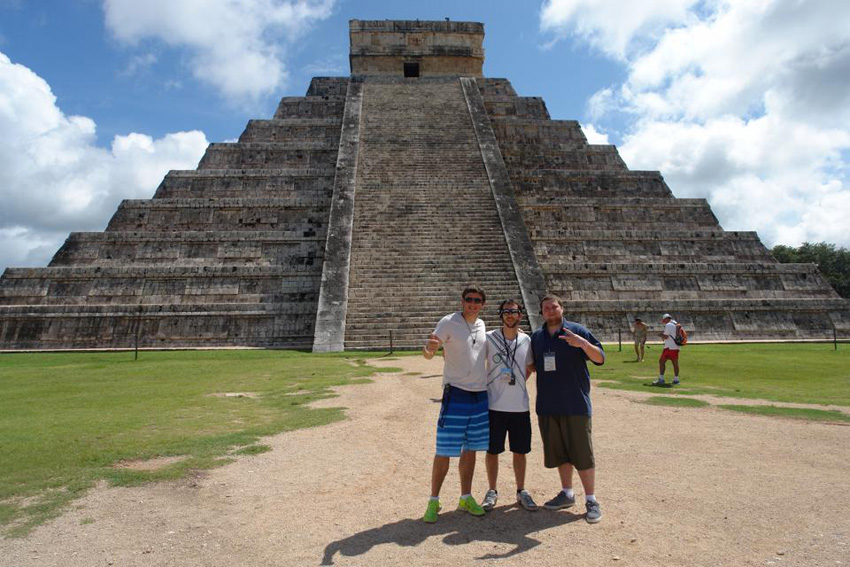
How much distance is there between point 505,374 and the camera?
4.33m

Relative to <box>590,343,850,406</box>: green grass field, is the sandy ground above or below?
below

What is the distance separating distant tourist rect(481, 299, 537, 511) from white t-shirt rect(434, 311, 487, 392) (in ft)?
0.36

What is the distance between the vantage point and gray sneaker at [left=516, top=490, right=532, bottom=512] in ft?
13.9

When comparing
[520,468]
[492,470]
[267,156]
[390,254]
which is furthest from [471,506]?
[267,156]

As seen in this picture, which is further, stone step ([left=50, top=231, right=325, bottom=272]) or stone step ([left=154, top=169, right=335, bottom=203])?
stone step ([left=154, top=169, right=335, bottom=203])

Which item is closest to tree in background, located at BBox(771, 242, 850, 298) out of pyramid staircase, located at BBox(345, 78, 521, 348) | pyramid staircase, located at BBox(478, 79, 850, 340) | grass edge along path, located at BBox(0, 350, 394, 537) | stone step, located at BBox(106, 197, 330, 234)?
pyramid staircase, located at BBox(478, 79, 850, 340)

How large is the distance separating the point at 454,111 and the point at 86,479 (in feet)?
83.7

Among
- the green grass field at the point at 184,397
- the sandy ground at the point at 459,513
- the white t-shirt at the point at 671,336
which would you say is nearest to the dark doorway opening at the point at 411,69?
the green grass field at the point at 184,397

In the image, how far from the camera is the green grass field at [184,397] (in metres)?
5.05

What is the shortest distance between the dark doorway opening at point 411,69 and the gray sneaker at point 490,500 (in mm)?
31841

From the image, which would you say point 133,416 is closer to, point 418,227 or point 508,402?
point 508,402

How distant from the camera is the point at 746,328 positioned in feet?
60.1

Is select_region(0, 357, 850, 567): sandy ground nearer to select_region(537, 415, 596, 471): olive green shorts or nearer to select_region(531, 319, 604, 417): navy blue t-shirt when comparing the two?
select_region(537, 415, 596, 471): olive green shorts

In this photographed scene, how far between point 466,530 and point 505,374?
115 cm
